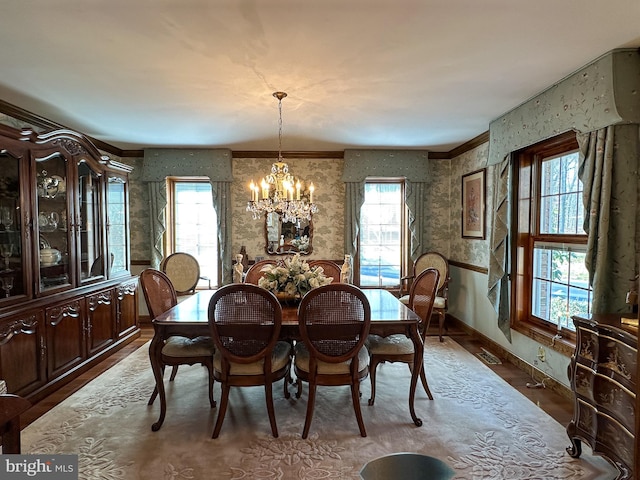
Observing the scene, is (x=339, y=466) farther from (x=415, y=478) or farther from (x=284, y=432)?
(x=415, y=478)

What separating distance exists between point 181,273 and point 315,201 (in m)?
2.09

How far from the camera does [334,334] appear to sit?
7.53 feet

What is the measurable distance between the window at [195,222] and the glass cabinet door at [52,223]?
190 cm

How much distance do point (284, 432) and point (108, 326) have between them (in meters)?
2.56

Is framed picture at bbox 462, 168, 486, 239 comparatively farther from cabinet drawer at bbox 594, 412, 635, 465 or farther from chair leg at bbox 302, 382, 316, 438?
chair leg at bbox 302, 382, 316, 438

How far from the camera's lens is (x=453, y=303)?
16.8ft

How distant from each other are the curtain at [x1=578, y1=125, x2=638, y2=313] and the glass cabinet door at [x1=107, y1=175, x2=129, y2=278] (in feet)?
14.9

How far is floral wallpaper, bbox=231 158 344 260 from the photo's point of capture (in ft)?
16.8

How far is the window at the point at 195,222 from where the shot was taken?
17.2 ft

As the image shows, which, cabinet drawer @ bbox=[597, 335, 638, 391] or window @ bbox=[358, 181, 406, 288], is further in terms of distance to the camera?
window @ bbox=[358, 181, 406, 288]

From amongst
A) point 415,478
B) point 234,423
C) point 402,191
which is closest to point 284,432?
point 234,423

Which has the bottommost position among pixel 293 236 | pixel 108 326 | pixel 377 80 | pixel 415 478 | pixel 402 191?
pixel 108 326

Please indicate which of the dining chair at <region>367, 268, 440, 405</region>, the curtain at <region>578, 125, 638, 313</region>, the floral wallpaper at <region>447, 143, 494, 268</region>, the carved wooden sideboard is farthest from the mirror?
the carved wooden sideboard

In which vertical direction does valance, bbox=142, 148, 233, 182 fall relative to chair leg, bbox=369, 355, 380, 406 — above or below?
above
